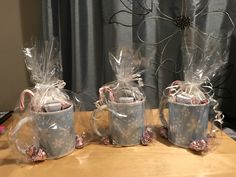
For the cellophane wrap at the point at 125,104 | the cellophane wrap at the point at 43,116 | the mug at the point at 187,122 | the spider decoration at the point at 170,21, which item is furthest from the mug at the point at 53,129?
the spider decoration at the point at 170,21

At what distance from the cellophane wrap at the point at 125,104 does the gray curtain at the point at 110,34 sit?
328 millimetres

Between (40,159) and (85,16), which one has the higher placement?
(85,16)

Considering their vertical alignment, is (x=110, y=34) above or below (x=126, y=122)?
above

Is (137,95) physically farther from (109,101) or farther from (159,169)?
(159,169)

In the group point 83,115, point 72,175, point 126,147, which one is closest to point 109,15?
point 83,115

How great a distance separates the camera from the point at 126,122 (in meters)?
0.67

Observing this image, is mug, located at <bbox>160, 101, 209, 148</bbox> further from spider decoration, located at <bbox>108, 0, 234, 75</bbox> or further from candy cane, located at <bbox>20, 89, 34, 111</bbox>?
Answer: spider decoration, located at <bbox>108, 0, 234, 75</bbox>

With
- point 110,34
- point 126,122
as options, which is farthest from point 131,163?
point 110,34

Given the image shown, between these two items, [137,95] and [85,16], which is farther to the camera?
[85,16]

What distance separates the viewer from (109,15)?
41.8 inches

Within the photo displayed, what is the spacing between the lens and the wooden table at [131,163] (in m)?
0.58

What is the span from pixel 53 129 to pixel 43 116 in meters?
0.04

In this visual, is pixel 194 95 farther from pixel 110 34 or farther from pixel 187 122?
pixel 110 34

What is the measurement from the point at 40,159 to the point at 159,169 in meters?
0.28
